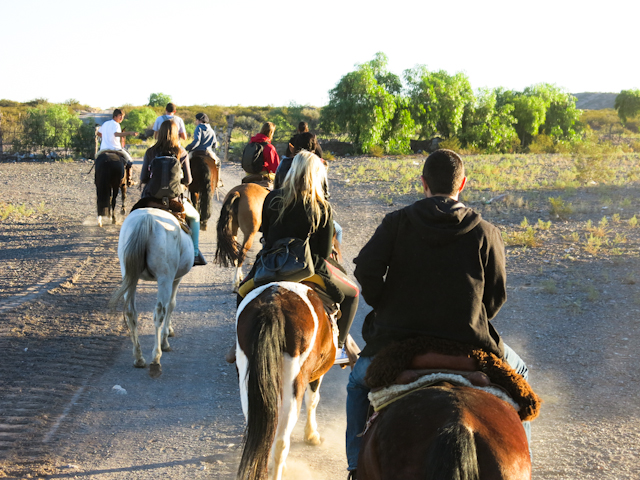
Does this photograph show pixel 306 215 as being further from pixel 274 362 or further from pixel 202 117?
pixel 202 117

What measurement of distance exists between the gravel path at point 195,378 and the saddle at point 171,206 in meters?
1.41

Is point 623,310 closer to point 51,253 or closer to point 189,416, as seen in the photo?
point 189,416

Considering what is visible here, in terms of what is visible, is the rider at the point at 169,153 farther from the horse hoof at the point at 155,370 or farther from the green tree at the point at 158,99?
the green tree at the point at 158,99

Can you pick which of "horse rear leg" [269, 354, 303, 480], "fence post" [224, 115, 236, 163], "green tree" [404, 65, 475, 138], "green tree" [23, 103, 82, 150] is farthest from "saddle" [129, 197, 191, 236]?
"green tree" [404, 65, 475, 138]

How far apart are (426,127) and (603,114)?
44.8 m

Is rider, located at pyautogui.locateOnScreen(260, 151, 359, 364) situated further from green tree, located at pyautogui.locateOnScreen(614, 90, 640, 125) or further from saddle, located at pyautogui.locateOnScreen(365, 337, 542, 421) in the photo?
green tree, located at pyautogui.locateOnScreen(614, 90, 640, 125)

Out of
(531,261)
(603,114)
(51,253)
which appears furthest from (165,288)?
(603,114)

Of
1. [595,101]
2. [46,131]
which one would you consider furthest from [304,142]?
[595,101]

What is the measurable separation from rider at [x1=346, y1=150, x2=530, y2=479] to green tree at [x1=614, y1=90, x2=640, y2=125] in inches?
2474

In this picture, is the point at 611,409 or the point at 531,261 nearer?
the point at 611,409

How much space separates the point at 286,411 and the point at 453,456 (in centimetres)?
173

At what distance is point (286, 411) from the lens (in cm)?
347

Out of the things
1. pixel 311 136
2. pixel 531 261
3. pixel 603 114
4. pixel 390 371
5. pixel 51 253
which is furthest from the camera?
pixel 603 114

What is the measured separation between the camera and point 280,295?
3.65m
